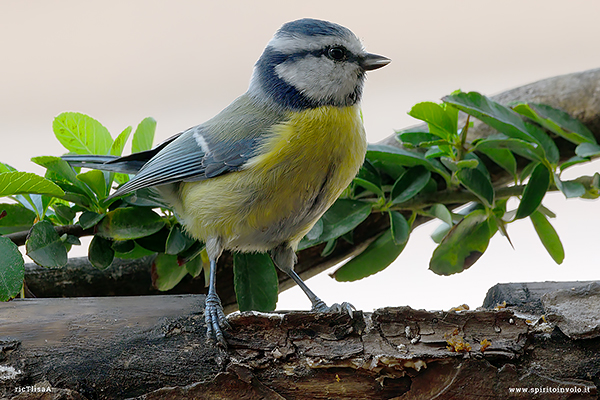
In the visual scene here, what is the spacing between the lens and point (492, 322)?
2.58 ft

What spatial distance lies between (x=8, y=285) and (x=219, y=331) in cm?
37

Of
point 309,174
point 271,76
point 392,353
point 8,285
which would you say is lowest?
point 392,353

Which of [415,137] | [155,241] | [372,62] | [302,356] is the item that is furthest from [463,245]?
[155,241]

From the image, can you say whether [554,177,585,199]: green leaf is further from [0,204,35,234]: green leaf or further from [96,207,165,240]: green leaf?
[0,204,35,234]: green leaf

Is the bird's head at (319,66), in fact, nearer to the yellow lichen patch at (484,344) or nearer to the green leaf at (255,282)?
the green leaf at (255,282)

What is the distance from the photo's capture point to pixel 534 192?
1148mm

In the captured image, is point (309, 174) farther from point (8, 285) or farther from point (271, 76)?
point (8, 285)

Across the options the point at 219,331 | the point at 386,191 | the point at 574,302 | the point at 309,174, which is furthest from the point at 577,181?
the point at 219,331

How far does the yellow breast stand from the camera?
96 cm

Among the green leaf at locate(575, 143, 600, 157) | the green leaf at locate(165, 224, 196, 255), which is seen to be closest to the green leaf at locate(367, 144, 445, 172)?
the green leaf at locate(575, 143, 600, 157)

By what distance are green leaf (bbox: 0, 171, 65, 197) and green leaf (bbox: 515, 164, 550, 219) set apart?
36.2 inches

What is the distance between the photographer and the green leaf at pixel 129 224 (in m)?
1.08

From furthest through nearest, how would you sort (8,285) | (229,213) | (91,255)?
1. (91,255)
2. (229,213)
3. (8,285)

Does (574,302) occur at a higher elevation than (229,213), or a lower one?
lower
